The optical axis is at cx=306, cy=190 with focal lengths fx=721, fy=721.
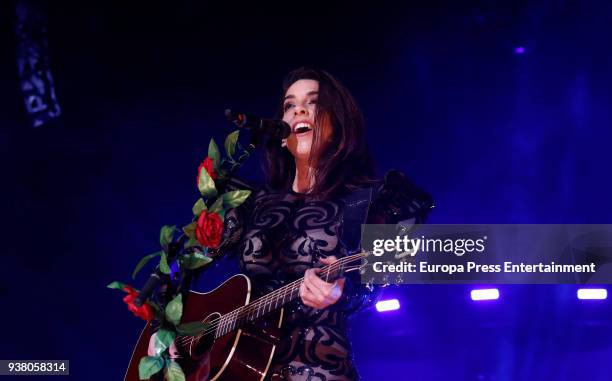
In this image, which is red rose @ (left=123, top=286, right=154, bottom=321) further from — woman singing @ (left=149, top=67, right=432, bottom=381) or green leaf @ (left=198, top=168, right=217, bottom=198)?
woman singing @ (left=149, top=67, right=432, bottom=381)

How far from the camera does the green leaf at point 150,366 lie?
7.87ft

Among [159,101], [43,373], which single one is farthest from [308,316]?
[159,101]

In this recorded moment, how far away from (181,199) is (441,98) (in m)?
1.93

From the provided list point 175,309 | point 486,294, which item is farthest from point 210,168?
point 486,294

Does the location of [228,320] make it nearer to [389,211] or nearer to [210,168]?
[210,168]

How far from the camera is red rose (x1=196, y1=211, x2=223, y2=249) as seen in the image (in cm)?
239

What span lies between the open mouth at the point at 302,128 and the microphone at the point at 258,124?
1.91 ft

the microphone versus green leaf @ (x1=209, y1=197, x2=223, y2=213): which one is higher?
the microphone

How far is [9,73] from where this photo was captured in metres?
5.11

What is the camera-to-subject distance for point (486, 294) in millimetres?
4879

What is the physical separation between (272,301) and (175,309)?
0.48 m

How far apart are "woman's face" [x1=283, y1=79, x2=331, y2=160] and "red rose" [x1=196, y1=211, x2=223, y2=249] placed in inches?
36.3

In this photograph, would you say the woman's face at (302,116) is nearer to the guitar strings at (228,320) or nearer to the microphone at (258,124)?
the microphone at (258,124)

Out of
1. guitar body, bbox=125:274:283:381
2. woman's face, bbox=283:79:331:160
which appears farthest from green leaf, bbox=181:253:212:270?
woman's face, bbox=283:79:331:160
